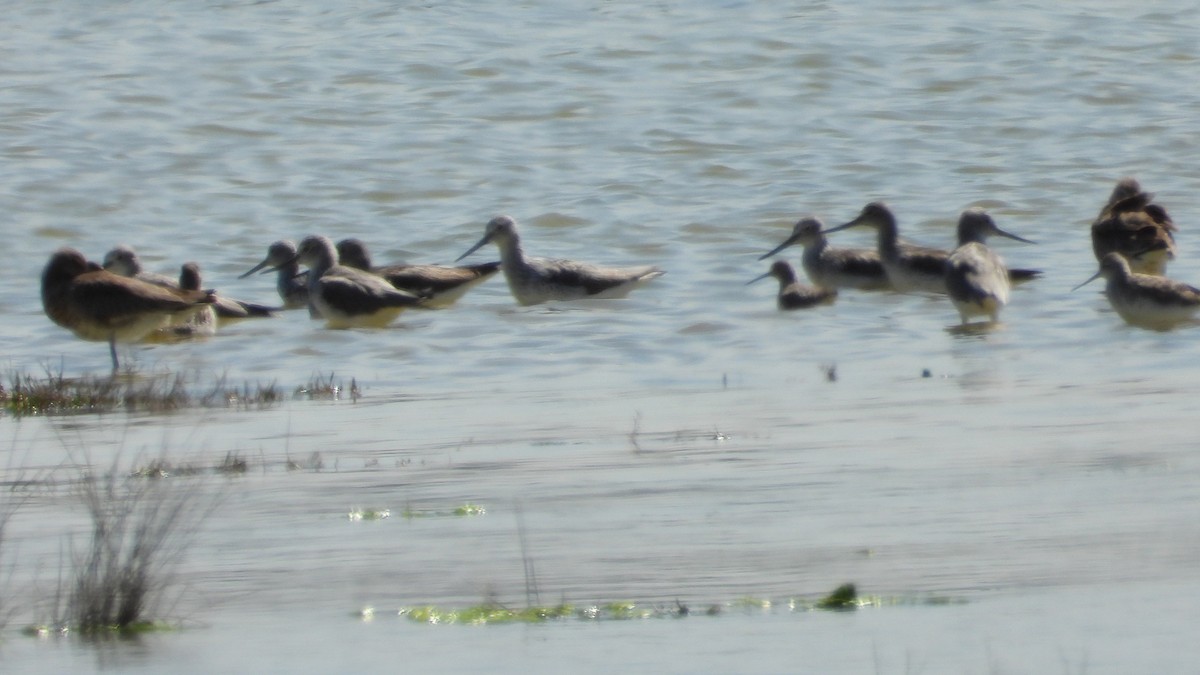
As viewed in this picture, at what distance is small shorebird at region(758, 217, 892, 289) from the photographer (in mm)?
17141

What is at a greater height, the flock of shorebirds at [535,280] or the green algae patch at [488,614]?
the green algae patch at [488,614]

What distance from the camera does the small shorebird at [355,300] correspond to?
16031mm

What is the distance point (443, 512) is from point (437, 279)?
901 centimetres

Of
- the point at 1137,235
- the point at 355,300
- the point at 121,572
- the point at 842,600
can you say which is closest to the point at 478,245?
the point at 355,300

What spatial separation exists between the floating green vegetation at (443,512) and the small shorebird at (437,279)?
8465mm

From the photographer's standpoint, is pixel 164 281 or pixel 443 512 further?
pixel 164 281

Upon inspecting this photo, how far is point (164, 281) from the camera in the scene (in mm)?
15891

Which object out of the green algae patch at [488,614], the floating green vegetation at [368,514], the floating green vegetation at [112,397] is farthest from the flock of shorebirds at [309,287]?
the green algae patch at [488,614]

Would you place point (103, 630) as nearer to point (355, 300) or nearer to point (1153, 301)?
point (1153, 301)

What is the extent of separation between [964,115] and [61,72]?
39.3 ft

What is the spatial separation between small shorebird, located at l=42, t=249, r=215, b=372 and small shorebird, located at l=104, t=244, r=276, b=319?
2.52 feet

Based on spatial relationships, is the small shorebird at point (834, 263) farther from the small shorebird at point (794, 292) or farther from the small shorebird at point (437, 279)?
the small shorebird at point (437, 279)

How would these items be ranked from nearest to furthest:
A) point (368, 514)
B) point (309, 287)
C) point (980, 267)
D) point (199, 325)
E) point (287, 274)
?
point (368, 514)
point (980, 267)
point (199, 325)
point (309, 287)
point (287, 274)

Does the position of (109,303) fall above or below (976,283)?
above
